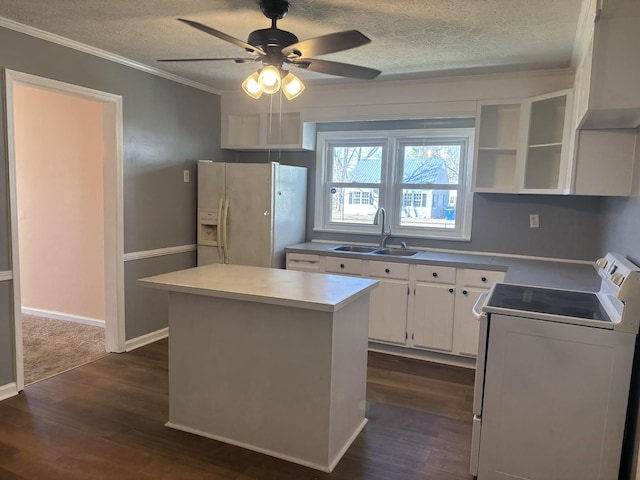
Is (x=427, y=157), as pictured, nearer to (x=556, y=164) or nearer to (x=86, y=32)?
(x=556, y=164)

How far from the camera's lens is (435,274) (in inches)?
148

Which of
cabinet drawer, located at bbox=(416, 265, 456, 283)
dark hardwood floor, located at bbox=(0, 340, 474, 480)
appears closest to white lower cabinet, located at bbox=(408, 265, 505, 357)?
cabinet drawer, located at bbox=(416, 265, 456, 283)

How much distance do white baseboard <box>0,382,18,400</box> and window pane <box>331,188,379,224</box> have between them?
9.93 feet

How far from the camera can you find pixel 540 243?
153 inches

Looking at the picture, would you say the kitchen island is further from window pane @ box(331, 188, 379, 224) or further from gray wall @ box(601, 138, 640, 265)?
window pane @ box(331, 188, 379, 224)

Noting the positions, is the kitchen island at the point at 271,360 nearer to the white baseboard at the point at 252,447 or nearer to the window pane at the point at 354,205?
the white baseboard at the point at 252,447

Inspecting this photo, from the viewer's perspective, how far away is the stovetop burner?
6.95ft

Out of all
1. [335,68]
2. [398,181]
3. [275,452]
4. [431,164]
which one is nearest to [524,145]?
[431,164]

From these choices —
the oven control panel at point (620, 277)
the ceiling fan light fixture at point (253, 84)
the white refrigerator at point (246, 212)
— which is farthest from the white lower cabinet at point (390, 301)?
the ceiling fan light fixture at point (253, 84)

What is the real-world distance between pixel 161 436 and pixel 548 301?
88.4 inches

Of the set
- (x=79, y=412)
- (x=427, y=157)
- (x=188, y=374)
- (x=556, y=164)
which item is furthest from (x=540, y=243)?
(x=79, y=412)

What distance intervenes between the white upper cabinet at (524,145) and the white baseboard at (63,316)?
151 inches

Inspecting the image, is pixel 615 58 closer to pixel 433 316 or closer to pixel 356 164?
pixel 433 316

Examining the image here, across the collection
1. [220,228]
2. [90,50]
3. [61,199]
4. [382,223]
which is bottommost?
[220,228]
